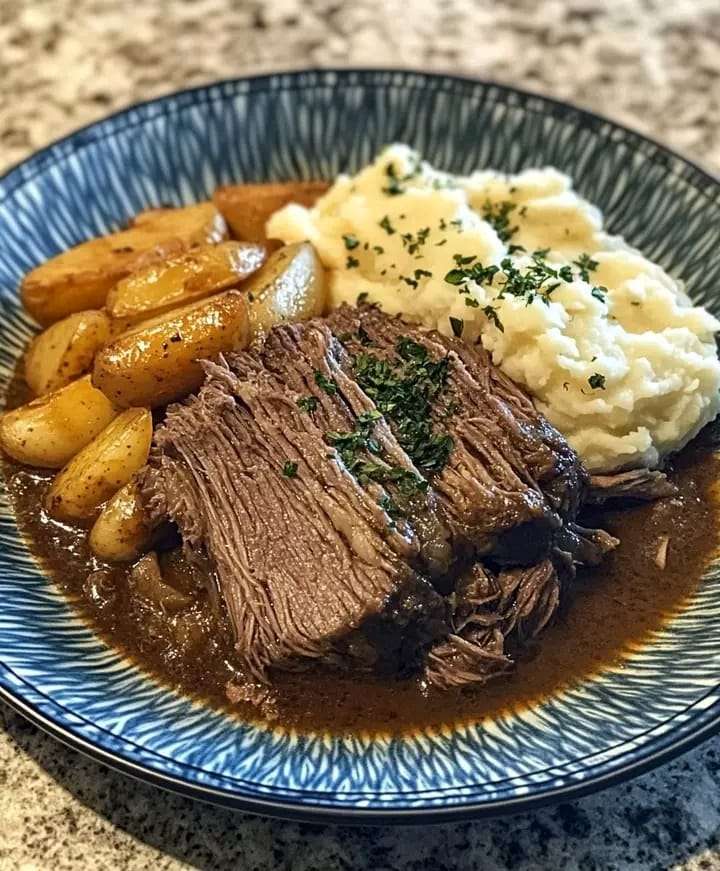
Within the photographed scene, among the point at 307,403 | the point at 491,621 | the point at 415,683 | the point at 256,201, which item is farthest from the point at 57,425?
the point at 491,621

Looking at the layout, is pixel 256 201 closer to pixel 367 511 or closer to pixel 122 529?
pixel 122 529

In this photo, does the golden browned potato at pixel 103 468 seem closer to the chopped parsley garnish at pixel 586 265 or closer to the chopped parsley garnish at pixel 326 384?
the chopped parsley garnish at pixel 326 384

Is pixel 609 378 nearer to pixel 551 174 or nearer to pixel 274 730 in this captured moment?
pixel 551 174

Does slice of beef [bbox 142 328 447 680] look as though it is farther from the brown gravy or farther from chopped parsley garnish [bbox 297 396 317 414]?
the brown gravy

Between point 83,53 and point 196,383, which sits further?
point 83,53

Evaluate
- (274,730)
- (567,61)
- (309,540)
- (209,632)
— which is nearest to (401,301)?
(309,540)

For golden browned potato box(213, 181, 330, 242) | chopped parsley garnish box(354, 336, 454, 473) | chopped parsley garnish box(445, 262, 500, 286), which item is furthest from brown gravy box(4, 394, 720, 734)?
golden browned potato box(213, 181, 330, 242)

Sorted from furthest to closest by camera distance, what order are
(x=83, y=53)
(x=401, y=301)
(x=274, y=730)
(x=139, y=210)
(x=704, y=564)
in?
1. (x=83, y=53)
2. (x=139, y=210)
3. (x=401, y=301)
4. (x=704, y=564)
5. (x=274, y=730)
